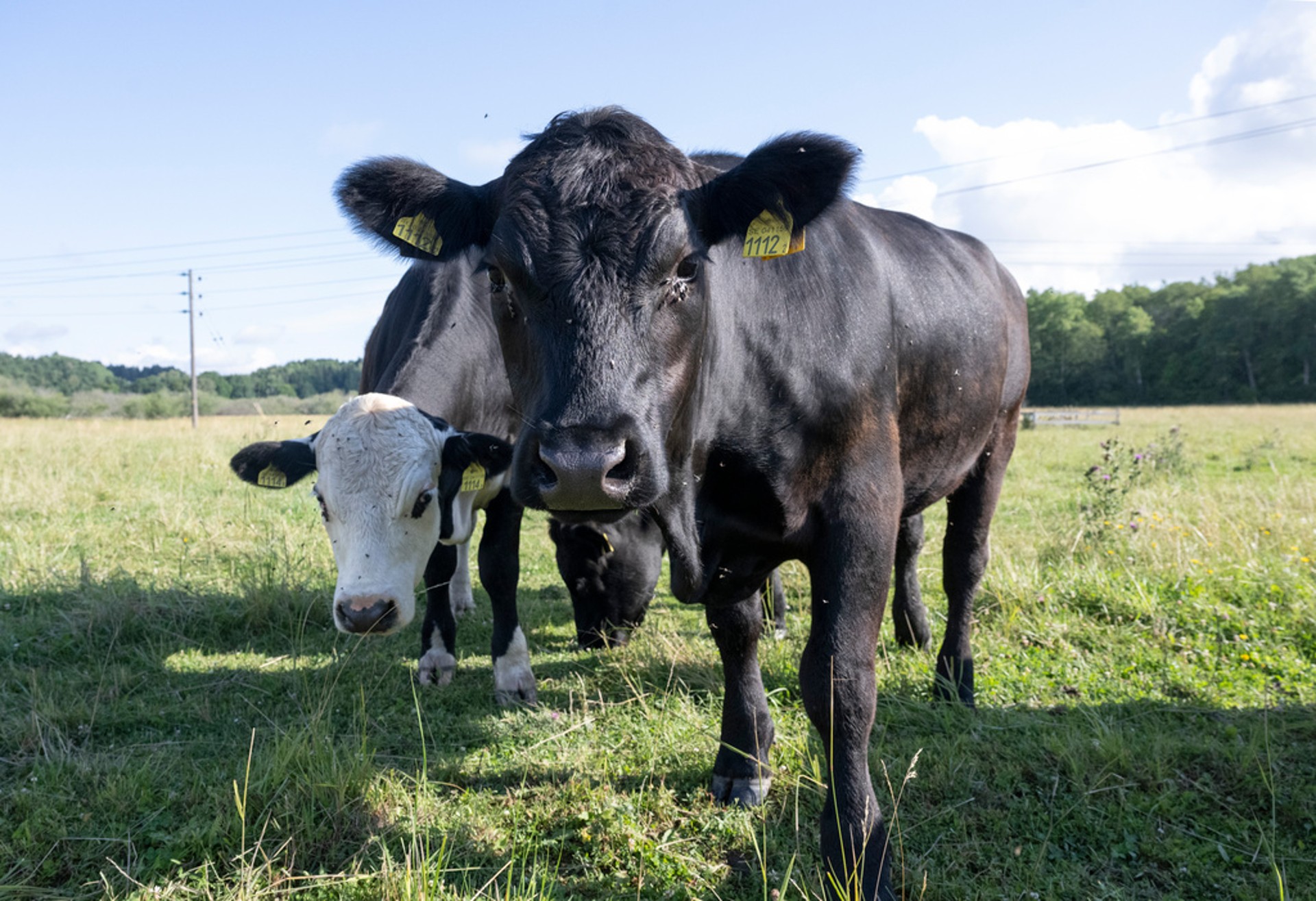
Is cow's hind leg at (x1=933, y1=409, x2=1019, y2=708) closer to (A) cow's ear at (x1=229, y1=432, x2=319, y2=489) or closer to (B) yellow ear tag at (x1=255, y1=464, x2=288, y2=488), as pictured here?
(A) cow's ear at (x1=229, y1=432, x2=319, y2=489)

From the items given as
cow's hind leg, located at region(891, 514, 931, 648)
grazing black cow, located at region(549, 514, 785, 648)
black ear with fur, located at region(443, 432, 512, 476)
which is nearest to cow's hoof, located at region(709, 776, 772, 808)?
black ear with fur, located at region(443, 432, 512, 476)

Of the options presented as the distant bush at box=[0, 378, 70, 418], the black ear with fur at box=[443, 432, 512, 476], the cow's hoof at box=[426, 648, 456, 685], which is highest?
the distant bush at box=[0, 378, 70, 418]

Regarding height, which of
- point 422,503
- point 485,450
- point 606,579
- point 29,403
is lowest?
point 606,579

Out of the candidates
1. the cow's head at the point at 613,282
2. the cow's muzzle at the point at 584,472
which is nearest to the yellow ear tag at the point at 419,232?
the cow's head at the point at 613,282

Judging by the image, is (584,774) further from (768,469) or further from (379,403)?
(379,403)

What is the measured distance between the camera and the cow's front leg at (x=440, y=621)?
4.73 m

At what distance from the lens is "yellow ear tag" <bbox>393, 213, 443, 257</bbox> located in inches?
120

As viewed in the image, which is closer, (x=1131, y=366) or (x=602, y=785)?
(x=602, y=785)

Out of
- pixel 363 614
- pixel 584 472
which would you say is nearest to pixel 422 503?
pixel 363 614

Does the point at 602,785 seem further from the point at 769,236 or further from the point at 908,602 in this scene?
the point at 908,602

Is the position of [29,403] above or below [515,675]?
above

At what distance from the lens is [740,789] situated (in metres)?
3.24

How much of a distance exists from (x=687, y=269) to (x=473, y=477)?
2.13 meters

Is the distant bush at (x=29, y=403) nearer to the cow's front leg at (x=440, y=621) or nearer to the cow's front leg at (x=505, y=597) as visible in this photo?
the cow's front leg at (x=440, y=621)
